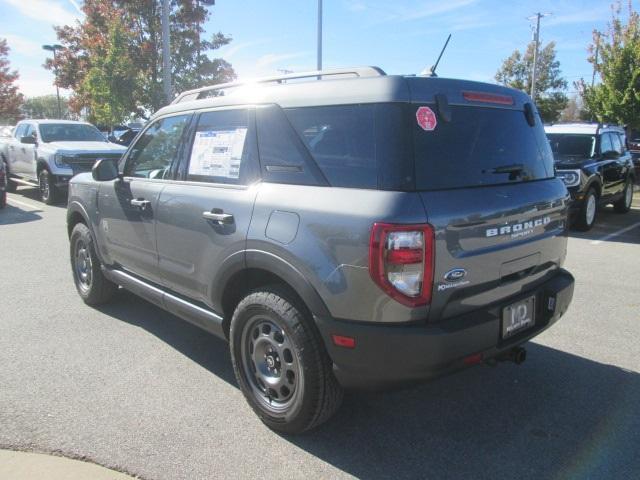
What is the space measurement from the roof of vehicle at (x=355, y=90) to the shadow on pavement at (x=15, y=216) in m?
8.24

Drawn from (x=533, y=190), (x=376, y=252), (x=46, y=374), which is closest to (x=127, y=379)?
(x=46, y=374)

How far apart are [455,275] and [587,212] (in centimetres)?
782

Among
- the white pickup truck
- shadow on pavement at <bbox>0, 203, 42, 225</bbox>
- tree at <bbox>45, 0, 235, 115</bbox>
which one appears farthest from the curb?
tree at <bbox>45, 0, 235, 115</bbox>

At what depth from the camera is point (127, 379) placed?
143 inches

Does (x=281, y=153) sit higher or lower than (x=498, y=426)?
higher

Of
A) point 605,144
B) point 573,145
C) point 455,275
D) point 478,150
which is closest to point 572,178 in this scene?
point 573,145

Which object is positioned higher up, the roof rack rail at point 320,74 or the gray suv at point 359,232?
the roof rack rail at point 320,74

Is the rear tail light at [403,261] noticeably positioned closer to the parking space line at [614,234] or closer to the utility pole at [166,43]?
the parking space line at [614,234]

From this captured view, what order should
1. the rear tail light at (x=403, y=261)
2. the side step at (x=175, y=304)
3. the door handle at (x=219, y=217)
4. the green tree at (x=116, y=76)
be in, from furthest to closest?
the green tree at (x=116, y=76), the side step at (x=175, y=304), the door handle at (x=219, y=217), the rear tail light at (x=403, y=261)

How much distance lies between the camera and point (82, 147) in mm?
12039

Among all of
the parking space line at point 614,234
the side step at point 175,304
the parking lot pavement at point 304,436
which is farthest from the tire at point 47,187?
the parking space line at point 614,234

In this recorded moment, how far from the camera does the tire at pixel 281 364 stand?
270 cm

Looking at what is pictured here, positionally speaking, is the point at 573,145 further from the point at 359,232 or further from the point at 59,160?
the point at 59,160

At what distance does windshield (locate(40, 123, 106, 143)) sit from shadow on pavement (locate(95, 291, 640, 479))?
10.9 metres
